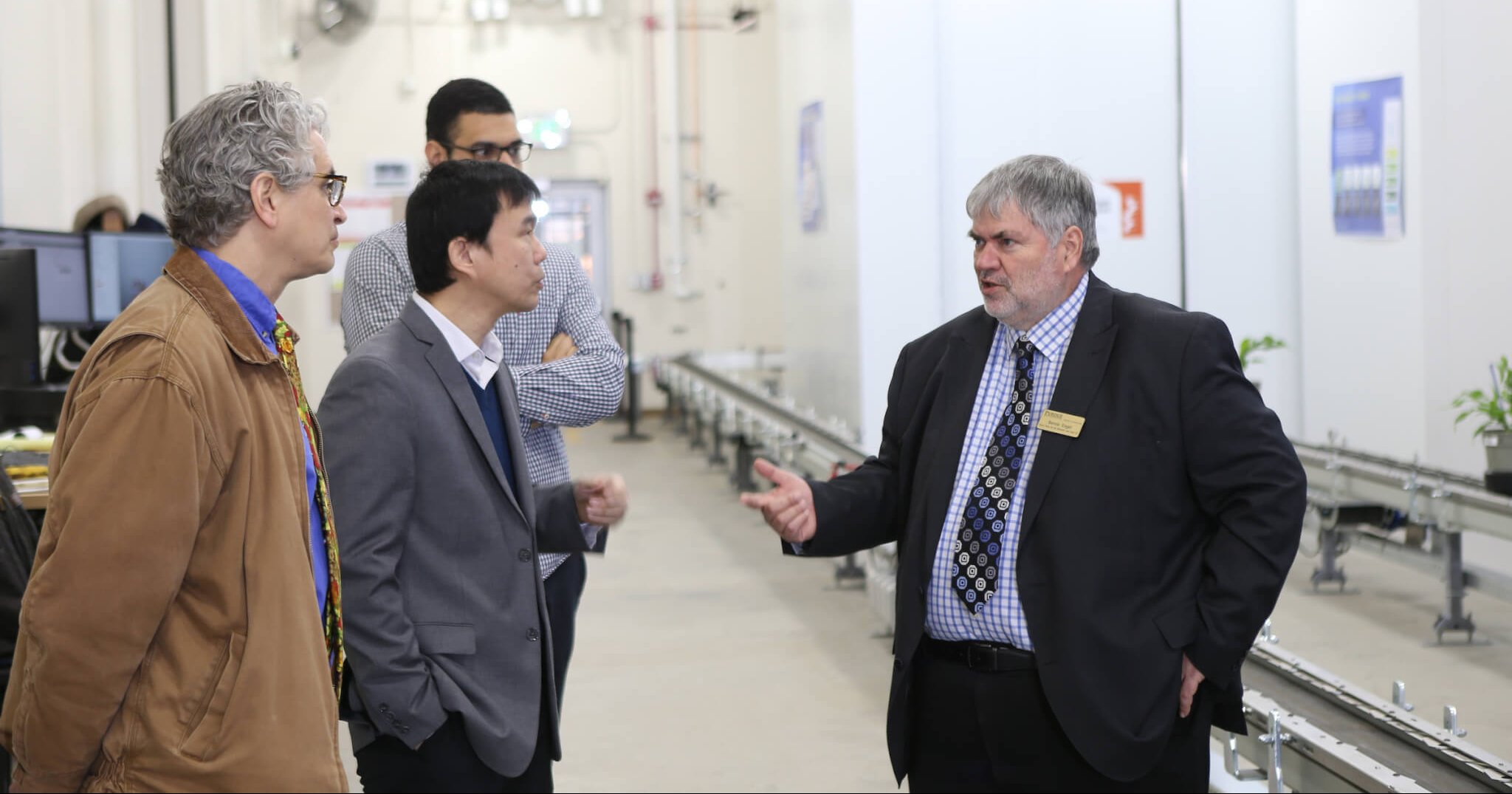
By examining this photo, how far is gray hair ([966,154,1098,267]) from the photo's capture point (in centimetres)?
221

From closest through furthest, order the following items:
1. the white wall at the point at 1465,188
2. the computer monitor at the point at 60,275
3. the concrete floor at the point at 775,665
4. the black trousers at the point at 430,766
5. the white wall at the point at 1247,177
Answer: the black trousers at the point at 430,766
the white wall at the point at 1465,188
the concrete floor at the point at 775,665
the computer monitor at the point at 60,275
the white wall at the point at 1247,177

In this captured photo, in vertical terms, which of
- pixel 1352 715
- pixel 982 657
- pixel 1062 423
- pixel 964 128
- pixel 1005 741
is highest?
pixel 964 128

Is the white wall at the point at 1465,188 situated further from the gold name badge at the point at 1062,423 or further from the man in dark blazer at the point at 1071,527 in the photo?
the gold name badge at the point at 1062,423

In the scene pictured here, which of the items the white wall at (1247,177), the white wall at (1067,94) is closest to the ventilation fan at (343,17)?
the white wall at (1067,94)

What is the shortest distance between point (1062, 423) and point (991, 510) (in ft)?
0.57

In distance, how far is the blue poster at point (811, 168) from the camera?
7.29 metres

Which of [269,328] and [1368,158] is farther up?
[1368,158]

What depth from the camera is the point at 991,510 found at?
221 cm

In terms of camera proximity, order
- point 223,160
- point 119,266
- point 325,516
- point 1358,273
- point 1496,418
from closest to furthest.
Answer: point 223,160
point 325,516
point 1496,418
point 1358,273
point 119,266

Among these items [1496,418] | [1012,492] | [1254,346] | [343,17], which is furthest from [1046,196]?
[343,17]

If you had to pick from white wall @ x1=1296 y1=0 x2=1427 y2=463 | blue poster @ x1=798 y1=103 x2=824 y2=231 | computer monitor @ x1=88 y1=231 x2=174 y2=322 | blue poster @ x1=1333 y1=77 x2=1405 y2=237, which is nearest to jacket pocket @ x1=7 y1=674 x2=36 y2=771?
white wall @ x1=1296 y1=0 x2=1427 y2=463

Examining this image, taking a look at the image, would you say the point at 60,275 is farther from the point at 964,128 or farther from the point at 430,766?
the point at 430,766

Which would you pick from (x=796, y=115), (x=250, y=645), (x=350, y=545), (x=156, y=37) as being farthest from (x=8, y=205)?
A: (x=250, y=645)

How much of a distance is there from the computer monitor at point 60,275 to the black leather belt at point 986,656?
413 centimetres
